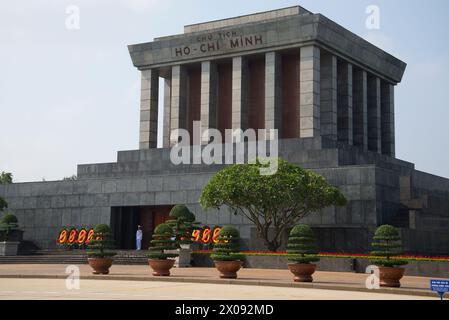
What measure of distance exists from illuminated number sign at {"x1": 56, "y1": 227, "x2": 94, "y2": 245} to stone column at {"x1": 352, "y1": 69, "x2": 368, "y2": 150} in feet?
76.2

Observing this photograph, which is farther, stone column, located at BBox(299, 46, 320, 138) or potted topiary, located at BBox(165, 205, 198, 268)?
stone column, located at BBox(299, 46, 320, 138)

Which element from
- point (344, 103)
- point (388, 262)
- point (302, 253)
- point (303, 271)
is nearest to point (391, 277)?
point (388, 262)

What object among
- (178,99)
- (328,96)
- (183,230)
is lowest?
(183,230)

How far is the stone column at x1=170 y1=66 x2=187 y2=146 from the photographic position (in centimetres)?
5312

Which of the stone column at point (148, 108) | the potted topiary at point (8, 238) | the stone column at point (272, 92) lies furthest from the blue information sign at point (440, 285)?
the stone column at point (148, 108)

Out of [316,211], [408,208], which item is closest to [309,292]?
[316,211]

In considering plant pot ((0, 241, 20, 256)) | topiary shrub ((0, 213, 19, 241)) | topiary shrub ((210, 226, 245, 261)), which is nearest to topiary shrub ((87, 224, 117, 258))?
topiary shrub ((210, 226, 245, 261))

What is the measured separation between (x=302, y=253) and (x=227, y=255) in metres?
3.40

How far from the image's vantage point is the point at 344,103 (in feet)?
172

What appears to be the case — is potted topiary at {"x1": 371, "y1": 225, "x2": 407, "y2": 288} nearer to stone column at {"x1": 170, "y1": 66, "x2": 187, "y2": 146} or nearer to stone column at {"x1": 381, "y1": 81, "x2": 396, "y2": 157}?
stone column at {"x1": 170, "y1": 66, "x2": 187, "y2": 146}

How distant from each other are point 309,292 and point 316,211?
17234 mm

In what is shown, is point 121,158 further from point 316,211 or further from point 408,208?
point 408,208

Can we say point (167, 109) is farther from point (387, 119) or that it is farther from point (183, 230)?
point (183, 230)

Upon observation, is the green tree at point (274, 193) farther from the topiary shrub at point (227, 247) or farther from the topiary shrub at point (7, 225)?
the topiary shrub at point (7, 225)
